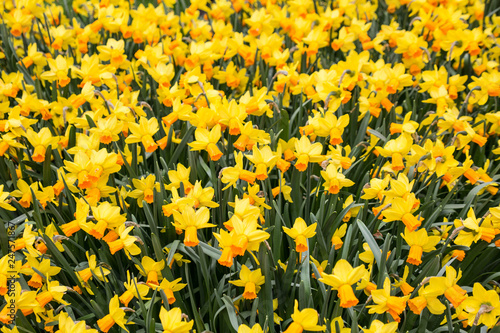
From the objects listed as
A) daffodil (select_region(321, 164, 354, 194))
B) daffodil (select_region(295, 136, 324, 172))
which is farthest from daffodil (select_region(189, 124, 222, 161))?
daffodil (select_region(321, 164, 354, 194))

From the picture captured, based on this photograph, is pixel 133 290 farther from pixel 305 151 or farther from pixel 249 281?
pixel 305 151

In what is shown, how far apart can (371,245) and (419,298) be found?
10.9 inches

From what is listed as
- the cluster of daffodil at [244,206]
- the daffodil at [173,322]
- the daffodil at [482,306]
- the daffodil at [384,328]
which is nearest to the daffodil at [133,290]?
the cluster of daffodil at [244,206]

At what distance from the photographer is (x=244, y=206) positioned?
1.64 metres

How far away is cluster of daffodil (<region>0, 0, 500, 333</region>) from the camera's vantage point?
5.26 ft

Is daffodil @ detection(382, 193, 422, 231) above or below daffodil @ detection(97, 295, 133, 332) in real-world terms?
above

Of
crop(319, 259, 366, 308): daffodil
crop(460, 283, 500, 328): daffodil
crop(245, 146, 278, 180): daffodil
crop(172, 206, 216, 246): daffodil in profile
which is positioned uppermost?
crop(245, 146, 278, 180): daffodil

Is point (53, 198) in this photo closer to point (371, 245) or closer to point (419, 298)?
point (371, 245)

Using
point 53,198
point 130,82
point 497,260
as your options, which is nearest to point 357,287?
point 497,260

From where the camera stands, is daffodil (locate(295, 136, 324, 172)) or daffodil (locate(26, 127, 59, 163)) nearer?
daffodil (locate(295, 136, 324, 172))

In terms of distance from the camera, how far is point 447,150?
82.0 inches

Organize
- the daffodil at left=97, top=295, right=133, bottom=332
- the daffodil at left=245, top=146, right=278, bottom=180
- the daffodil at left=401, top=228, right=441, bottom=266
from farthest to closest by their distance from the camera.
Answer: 1. the daffodil at left=245, top=146, right=278, bottom=180
2. the daffodil at left=401, top=228, right=441, bottom=266
3. the daffodil at left=97, top=295, right=133, bottom=332

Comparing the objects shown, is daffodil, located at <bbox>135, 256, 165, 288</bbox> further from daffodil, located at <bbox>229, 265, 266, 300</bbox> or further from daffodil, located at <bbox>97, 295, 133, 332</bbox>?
daffodil, located at <bbox>229, 265, 266, 300</bbox>

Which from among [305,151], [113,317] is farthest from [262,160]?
[113,317]
